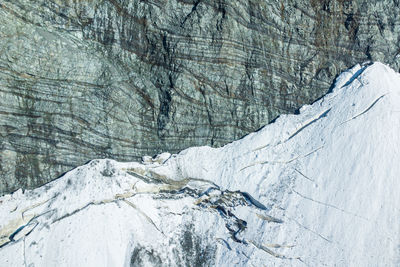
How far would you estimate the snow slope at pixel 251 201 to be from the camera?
9211 mm

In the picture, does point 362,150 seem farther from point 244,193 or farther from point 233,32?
point 233,32

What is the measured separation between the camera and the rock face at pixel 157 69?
9.74m

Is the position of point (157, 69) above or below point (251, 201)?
above

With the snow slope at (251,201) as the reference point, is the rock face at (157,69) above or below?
above

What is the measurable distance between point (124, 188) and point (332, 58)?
19.4ft

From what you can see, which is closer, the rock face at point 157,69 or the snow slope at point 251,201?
the snow slope at point 251,201

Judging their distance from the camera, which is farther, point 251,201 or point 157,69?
point 157,69

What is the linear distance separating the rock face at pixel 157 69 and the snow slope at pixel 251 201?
0.46m

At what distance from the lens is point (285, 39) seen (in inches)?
408

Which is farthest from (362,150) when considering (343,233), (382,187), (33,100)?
(33,100)

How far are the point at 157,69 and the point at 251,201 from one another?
383cm

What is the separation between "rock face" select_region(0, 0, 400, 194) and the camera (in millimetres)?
9742

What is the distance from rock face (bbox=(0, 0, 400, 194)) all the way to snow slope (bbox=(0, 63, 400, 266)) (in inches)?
18.2

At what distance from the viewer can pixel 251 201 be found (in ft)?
32.4
